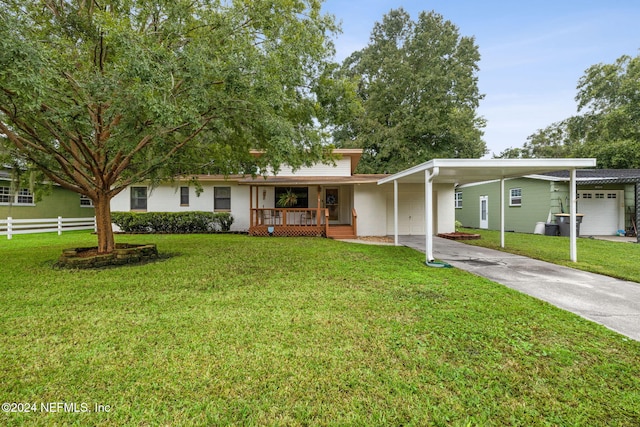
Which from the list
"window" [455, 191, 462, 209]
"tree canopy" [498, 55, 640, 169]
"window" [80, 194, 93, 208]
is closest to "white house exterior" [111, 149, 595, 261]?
"window" [80, 194, 93, 208]

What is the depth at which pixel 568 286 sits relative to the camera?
527 cm

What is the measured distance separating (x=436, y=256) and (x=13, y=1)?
11.1 m

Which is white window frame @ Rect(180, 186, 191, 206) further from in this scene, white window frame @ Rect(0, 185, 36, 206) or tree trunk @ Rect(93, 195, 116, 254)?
tree trunk @ Rect(93, 195, 116, 254)

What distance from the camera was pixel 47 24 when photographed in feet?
21.7

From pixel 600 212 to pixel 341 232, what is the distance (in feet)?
40.9

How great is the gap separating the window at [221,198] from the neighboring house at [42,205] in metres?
7.70

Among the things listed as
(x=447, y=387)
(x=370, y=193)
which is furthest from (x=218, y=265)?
(x=370, y=193)

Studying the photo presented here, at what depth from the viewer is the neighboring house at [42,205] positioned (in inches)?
591

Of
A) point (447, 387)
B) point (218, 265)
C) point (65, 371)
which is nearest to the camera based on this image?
point (447, 387)

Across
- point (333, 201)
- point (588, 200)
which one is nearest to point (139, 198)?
point (333, 201)

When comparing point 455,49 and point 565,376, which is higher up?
point 455,49

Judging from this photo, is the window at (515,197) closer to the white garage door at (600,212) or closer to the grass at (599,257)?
the white garage door at (600,212)

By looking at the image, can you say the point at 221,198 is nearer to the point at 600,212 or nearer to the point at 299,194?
the point at 299,194

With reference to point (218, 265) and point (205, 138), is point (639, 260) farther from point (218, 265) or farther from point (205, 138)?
point (205, 138)
